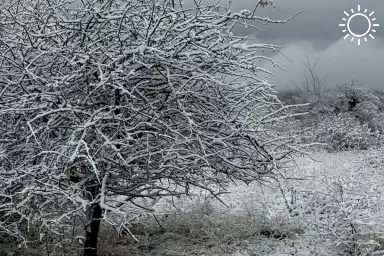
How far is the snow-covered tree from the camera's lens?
5.28 metres

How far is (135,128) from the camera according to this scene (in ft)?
17.5

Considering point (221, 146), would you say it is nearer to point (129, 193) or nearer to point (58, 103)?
point (129, 193)

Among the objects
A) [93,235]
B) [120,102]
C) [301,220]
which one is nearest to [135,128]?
[120,102]

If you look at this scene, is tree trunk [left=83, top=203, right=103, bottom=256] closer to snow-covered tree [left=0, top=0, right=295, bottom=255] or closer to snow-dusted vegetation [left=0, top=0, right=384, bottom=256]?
snow-dusted vegetation [left=0, top=0, right=384, bottom=256]

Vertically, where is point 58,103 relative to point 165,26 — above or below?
below

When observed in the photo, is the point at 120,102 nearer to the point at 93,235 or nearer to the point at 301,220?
the point at 93,235

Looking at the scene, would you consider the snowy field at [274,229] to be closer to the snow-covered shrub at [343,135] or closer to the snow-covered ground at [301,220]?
the snow-covered ground at [301,220]

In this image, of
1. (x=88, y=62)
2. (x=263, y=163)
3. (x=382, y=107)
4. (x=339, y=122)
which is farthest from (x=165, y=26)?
(x=382, y=107)

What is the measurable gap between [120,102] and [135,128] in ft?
1.42

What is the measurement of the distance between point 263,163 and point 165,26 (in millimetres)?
1924

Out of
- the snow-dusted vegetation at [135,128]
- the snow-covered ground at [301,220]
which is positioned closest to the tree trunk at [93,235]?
the snow-dusted vegetation at [135,128]

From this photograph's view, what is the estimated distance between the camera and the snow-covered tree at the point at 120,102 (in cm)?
528

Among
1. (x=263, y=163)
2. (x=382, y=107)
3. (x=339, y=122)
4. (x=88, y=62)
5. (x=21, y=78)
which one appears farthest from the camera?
(x=382, y=107)

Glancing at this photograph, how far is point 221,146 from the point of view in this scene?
5996 mm
